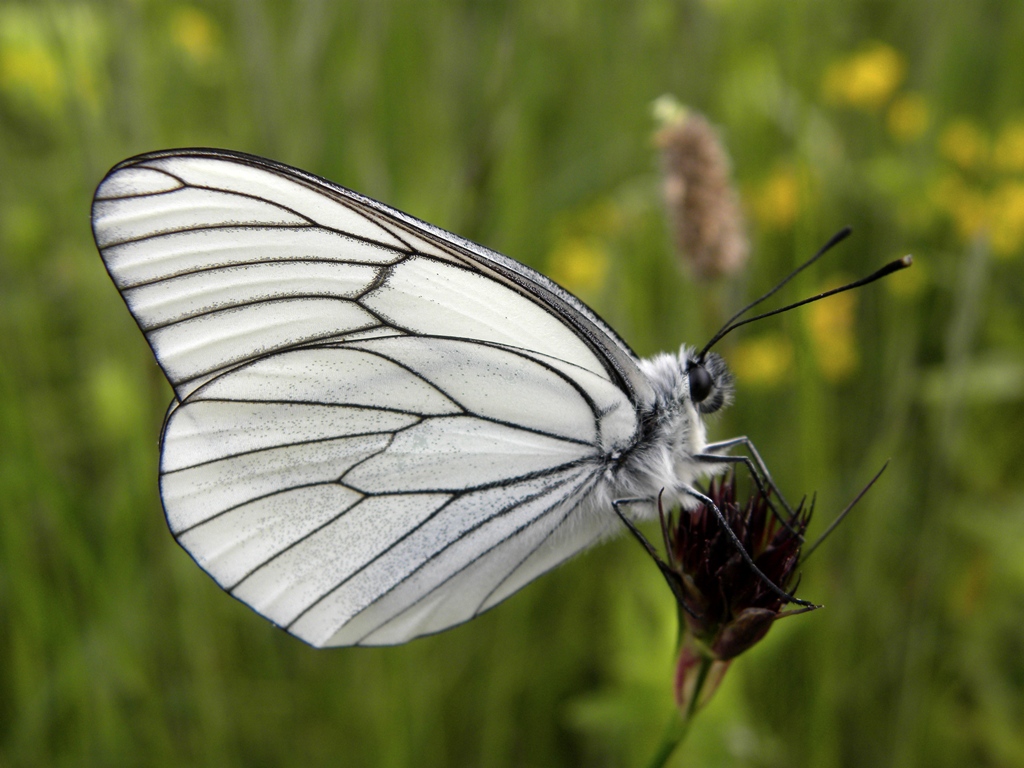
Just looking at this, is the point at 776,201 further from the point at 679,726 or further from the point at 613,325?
the point at 679,726

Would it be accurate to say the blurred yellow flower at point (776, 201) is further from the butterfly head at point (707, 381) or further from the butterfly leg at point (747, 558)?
the butterfly leg at point (747, 558)

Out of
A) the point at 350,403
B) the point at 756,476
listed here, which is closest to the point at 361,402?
the point at 350,403

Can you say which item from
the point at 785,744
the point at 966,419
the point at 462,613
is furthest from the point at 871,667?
the point at 462,613

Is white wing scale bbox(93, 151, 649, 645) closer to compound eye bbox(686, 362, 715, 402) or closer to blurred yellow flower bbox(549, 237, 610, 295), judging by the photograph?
compound eye bbox(686, 362, 715, 402)

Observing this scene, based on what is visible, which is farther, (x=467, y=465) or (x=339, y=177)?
(x=339, y=177)

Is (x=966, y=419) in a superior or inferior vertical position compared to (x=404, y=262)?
inferior

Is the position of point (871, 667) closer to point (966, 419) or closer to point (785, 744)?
point (785, 744)

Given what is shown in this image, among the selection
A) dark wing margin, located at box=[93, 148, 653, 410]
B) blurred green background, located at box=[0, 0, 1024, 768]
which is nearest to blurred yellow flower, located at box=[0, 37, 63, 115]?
blurred green background, located at box=[0, 0, 1024, 768]
